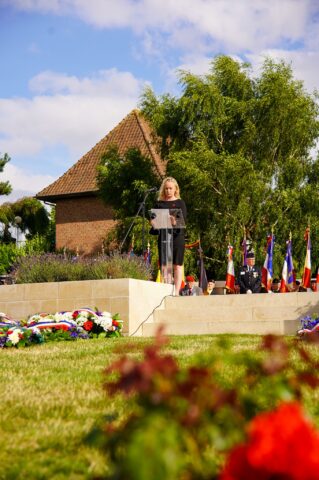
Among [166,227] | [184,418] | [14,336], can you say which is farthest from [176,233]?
[184,418]

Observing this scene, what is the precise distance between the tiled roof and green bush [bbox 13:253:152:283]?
2995cm

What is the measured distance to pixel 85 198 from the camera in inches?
1831

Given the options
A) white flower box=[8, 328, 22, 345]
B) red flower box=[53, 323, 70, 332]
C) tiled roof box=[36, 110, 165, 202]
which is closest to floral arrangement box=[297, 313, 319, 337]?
red flower box=[53, 323, 70, 332]

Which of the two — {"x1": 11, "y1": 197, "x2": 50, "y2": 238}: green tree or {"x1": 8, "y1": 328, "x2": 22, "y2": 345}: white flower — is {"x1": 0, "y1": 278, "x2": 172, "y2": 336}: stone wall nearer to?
{"x1": 8, "y1": 328, "x2": 22, "y2": 345}: white flower

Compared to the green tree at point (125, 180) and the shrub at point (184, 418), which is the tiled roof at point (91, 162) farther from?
the shrub at point (184, 418)

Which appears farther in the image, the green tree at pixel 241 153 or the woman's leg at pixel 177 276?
the green tree at pixel 241 153

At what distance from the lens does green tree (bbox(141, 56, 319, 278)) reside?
30.6 metres

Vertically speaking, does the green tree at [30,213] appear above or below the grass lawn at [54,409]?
above

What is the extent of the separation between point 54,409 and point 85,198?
42025mm

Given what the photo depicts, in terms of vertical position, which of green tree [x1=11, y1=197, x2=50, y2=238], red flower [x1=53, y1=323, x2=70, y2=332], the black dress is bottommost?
red flower [x1=53, y1=323, x2=70, y2=332]

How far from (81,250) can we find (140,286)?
33.6 meters

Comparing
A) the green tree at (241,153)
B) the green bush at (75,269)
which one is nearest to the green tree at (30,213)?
the green tree at (241,153)

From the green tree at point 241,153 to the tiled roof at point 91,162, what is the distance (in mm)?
11597

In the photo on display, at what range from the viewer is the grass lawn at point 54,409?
11.1ft
